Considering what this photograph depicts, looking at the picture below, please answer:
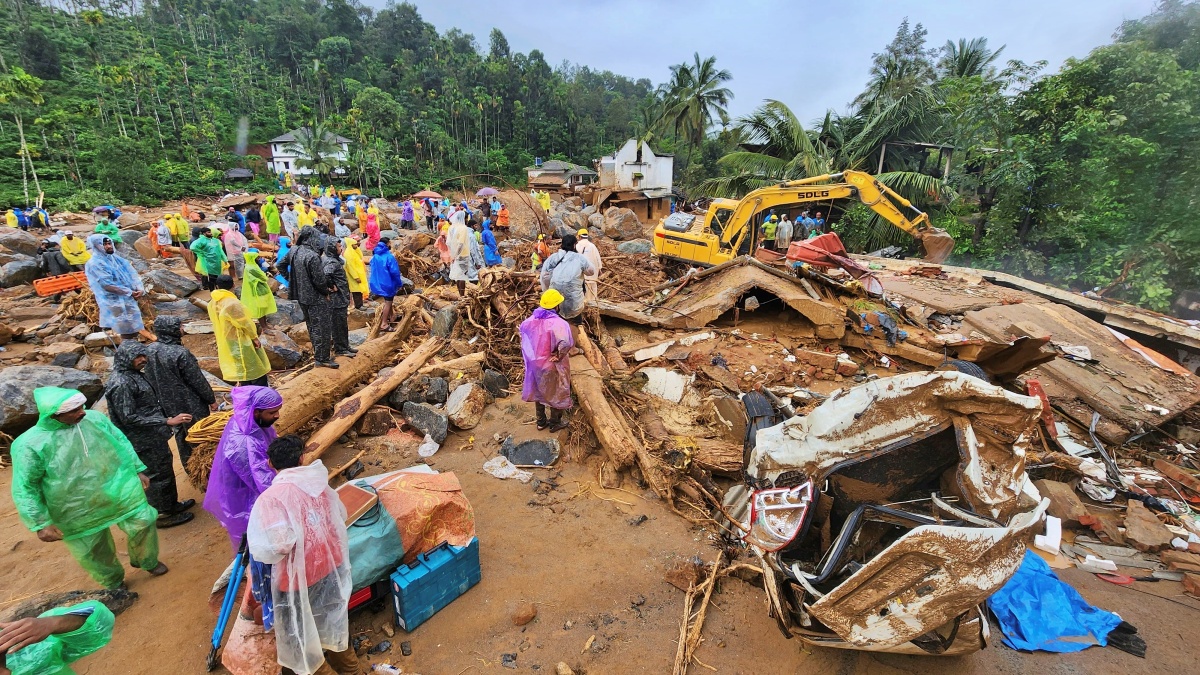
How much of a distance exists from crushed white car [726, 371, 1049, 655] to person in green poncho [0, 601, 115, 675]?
124 inches

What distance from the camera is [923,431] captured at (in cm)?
291

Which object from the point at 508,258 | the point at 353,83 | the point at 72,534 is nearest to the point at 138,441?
the point at 72,534

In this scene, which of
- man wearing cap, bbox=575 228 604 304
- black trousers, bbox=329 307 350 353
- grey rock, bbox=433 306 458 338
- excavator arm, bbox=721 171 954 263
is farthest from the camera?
excavator arm, bbox=721 171 954 263

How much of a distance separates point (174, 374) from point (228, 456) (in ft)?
5.42

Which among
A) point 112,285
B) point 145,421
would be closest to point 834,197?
point 145,421

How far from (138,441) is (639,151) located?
A: 33940mm

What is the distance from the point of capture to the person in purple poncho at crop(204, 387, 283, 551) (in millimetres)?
2961

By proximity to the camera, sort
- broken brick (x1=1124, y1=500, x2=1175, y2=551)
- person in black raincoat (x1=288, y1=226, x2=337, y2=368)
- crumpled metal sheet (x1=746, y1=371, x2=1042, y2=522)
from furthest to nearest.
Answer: person in black raincoat (x1=288, y1=226, x2=337, y2=368) → broken brick (x1=1124, y1=500, x2=1175, y2=551) → crumpled metal sheet (x1=746, y1=371, x2=1042, y2=522)

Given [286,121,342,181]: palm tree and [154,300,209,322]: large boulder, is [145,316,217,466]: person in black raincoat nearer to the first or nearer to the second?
[154,300,209,322]: large boulder

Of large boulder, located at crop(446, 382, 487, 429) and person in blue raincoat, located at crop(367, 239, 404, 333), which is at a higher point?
person in blue raincoat, located at crop(367, 239, 404, 333)

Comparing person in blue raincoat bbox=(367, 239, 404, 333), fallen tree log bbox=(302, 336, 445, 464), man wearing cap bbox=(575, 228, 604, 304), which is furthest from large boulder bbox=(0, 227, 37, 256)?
man wearing cap bbox=(575, 228, 604, 304)

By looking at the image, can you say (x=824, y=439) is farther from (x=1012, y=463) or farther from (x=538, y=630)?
(x=538, y=630)

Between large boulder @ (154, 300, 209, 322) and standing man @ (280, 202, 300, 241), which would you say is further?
standing man @ (280, 202, 300, 241)

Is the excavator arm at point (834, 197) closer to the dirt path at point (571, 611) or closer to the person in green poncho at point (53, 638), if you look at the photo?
the dirt path at point (571, 611)
